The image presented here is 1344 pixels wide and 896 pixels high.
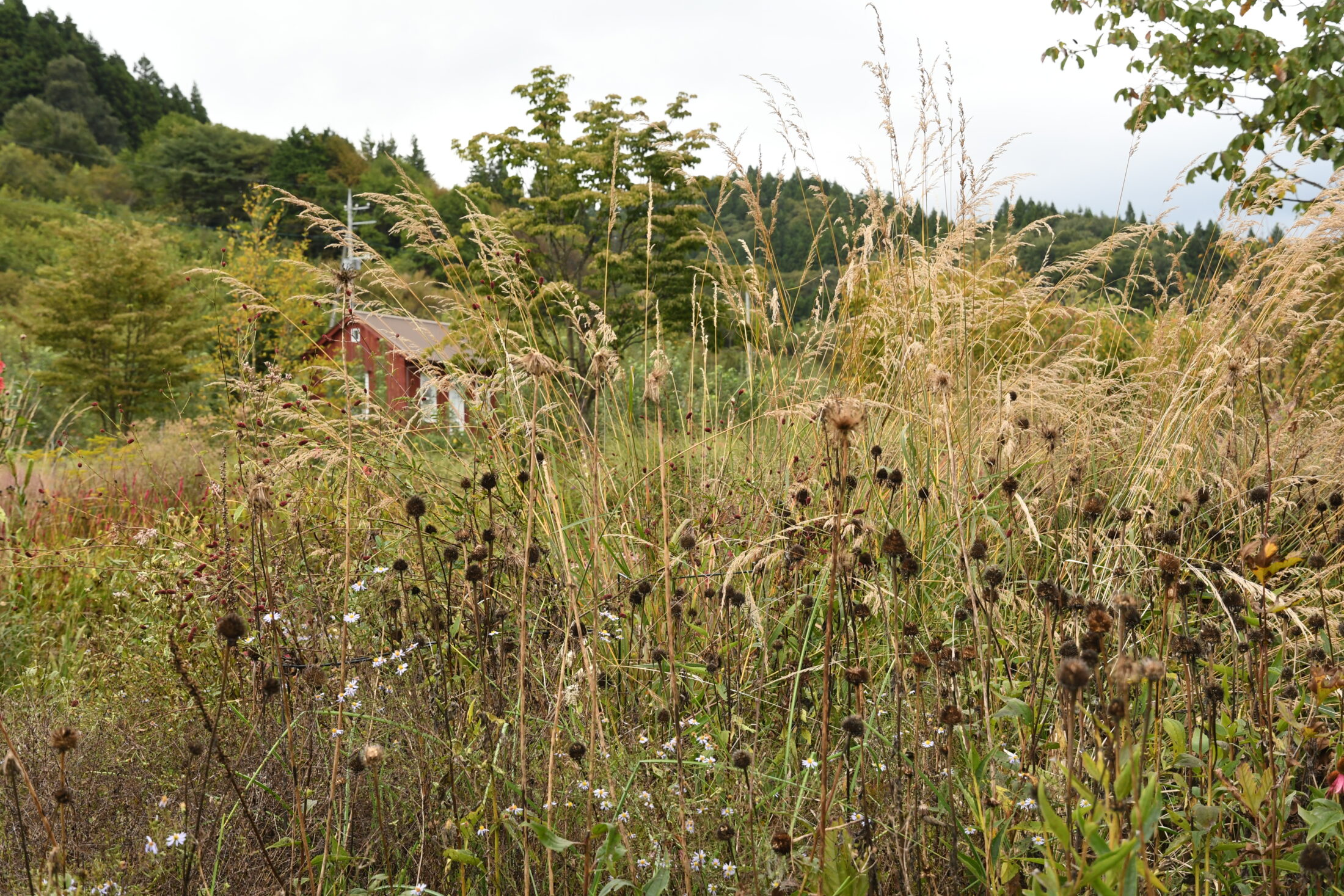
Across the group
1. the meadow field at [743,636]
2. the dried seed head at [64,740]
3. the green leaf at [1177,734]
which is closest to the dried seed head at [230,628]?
the meadow field at [743,636]

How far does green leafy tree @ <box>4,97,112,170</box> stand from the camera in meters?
50.2

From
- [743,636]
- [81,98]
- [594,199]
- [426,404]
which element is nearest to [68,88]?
[81,98]

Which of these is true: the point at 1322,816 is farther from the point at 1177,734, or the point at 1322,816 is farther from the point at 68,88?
the point at 68,88

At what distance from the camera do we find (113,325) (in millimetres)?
16328

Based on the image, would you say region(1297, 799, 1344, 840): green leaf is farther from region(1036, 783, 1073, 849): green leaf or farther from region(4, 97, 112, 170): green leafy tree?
region(4, 97, 112, 170): green leafy tree

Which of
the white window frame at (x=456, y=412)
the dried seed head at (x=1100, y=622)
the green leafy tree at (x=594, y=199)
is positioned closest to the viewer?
the dried seed head at (x=1100, y=622)

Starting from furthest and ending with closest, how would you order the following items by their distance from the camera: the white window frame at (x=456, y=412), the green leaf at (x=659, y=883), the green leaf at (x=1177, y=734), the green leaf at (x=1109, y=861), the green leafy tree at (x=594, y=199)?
the green leafy tree at (x=594, y=199) → the white window frame at (x=456, y=412) → the green leaf at (x=1177, y=734) → the green leaf at (x=659, y=883) → the green leaf at (x=1109, y=861)

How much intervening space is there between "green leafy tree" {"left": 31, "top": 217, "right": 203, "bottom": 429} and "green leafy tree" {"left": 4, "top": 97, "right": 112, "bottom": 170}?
44.6 metres

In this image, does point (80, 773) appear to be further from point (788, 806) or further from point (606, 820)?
point (788, 806)

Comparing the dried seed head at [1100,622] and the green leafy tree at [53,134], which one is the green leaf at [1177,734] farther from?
the green leafy tree at [53,134]

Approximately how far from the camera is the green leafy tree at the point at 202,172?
157 ft

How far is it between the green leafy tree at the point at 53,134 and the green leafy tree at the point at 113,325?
146 feet

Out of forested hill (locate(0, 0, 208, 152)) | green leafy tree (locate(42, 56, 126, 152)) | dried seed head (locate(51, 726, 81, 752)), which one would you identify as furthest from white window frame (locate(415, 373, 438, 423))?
green leafy tree (locate(42, 56, 126, 152))

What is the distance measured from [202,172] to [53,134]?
1131cm
